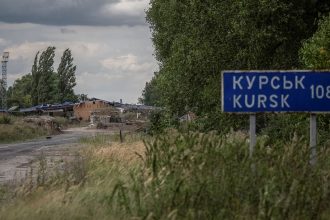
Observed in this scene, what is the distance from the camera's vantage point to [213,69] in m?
27.0

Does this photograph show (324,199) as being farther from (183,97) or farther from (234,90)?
(183,97)

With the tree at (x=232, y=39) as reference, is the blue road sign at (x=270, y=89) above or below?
below

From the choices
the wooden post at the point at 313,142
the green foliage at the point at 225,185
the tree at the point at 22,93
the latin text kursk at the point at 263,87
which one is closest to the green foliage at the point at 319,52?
the wooden post at the point at 313,142

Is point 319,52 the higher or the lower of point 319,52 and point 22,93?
the lower

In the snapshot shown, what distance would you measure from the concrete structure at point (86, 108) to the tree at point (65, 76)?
6563mm

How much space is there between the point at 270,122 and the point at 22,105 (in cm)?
10329

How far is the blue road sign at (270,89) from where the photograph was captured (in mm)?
9844

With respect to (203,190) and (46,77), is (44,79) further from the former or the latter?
(203,190)

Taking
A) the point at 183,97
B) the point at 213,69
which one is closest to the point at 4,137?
A: the point at 183,97

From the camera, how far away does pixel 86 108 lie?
128 meters

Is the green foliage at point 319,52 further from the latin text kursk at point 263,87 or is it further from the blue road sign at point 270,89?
the latin text kursk at point 263,87

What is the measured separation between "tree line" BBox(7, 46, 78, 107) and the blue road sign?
115939 millimetres

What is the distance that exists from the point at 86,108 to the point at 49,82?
29.3ft

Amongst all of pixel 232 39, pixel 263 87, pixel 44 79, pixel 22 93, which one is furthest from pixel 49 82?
pixel 263 87
